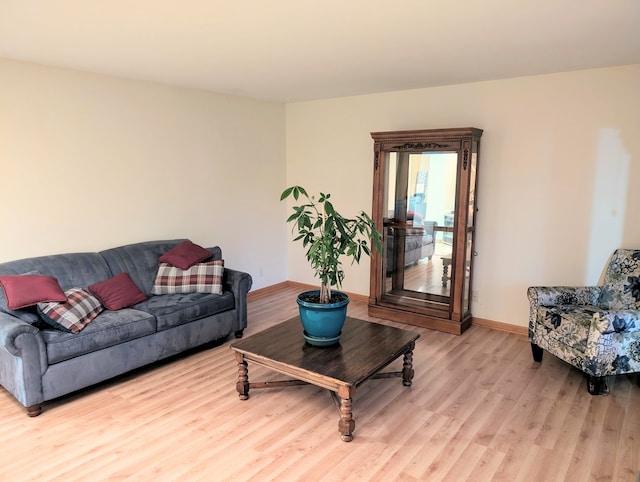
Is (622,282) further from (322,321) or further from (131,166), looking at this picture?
(131,166)

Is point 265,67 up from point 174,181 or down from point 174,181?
up

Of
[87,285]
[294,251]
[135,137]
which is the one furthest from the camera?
[294,251]

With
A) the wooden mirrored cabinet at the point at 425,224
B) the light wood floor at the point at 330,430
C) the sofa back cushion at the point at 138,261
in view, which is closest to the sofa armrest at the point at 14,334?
the light wood floor at the point at 330,430

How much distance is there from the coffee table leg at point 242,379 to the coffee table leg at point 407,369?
113 centimetres

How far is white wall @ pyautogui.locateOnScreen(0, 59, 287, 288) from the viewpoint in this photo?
3543 mm

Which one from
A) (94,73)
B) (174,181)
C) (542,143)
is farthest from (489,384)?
(94,73)

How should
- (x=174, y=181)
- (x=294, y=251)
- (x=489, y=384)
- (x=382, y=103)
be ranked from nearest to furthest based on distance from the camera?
(x=489, y=384)
(x=174, y=181)
(x=382, y=103)
(x=294, y=251)

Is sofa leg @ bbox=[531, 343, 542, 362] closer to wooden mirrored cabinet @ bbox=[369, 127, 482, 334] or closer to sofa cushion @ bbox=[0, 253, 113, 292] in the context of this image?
wooden mirrored cabinet @ bbox=[369, 127, 482, 334]

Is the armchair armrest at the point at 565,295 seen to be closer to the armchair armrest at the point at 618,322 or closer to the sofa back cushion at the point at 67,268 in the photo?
the armchair armrest at the point at 618,322

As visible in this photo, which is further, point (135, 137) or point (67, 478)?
point (135, 137)

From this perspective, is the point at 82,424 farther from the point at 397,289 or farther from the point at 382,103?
the point at 382,103

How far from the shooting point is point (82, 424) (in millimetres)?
2830

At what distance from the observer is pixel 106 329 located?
320cm

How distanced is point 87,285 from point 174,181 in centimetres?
143
